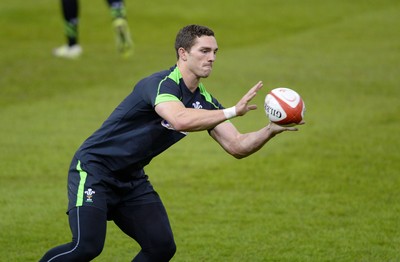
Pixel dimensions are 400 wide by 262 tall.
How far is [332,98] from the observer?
62.3ft

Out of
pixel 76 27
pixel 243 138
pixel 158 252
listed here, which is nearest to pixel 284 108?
pixel 243 138

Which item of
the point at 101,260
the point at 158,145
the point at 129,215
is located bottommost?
the point at 101,260

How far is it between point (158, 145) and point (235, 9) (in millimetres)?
23349

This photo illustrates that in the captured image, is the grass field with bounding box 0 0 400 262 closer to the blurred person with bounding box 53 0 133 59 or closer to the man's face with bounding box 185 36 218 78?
the blurred person with bounding box 53 0 133 59

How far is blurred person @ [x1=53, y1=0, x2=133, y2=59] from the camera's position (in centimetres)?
2184

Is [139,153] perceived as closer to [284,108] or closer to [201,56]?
[201,56]

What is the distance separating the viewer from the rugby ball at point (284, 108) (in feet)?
25.1

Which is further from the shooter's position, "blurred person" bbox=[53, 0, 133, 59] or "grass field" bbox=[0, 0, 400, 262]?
"blurred person" bbox=[53, 0, 133, 59]

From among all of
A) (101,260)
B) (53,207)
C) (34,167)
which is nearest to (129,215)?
(101,260)

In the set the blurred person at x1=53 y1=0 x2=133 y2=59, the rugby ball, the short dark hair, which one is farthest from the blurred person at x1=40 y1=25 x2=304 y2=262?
the blurred person at x1=53 y1=0 x2=133 y2=59

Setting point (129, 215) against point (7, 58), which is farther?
point (7, 58)

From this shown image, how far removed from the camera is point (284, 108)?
7.66 meters

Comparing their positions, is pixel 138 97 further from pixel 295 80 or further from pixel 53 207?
pixel 295 80

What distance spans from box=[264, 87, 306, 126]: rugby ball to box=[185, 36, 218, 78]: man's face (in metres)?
0.60
